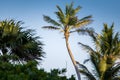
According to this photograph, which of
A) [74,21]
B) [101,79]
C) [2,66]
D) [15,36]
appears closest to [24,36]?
[15,36]

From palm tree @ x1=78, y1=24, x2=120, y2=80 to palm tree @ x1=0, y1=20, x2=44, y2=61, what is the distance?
626 cm

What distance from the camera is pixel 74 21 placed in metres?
→ 28.4

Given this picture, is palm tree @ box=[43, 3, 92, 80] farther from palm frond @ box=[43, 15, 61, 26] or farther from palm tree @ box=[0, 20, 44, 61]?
palm tree @ box=[0, 20, 44, 61]

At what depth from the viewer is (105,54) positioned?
25375 mm

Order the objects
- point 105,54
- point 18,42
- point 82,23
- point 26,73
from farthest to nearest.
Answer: point 82,23 → point 105,54 → point 18,42 → point 26,73

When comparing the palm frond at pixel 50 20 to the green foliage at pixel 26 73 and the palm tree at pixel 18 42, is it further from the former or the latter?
the green foliage at pixel 26 73

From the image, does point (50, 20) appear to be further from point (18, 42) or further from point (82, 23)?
point (18, 42)

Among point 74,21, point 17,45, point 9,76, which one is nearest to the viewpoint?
point 9,76

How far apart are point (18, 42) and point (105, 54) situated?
27.6ft

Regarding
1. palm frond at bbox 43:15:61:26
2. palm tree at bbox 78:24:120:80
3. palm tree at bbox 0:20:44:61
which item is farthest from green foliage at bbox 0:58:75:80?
palm frond at bbox 43:15:61:26

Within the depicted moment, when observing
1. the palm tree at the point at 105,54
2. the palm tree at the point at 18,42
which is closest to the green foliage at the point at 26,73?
the palm tree at the point at 18,42

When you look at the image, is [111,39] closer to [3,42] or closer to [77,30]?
[77,30]

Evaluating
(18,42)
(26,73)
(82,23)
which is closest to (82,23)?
(82,23)

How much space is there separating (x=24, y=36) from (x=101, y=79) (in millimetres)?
7453
